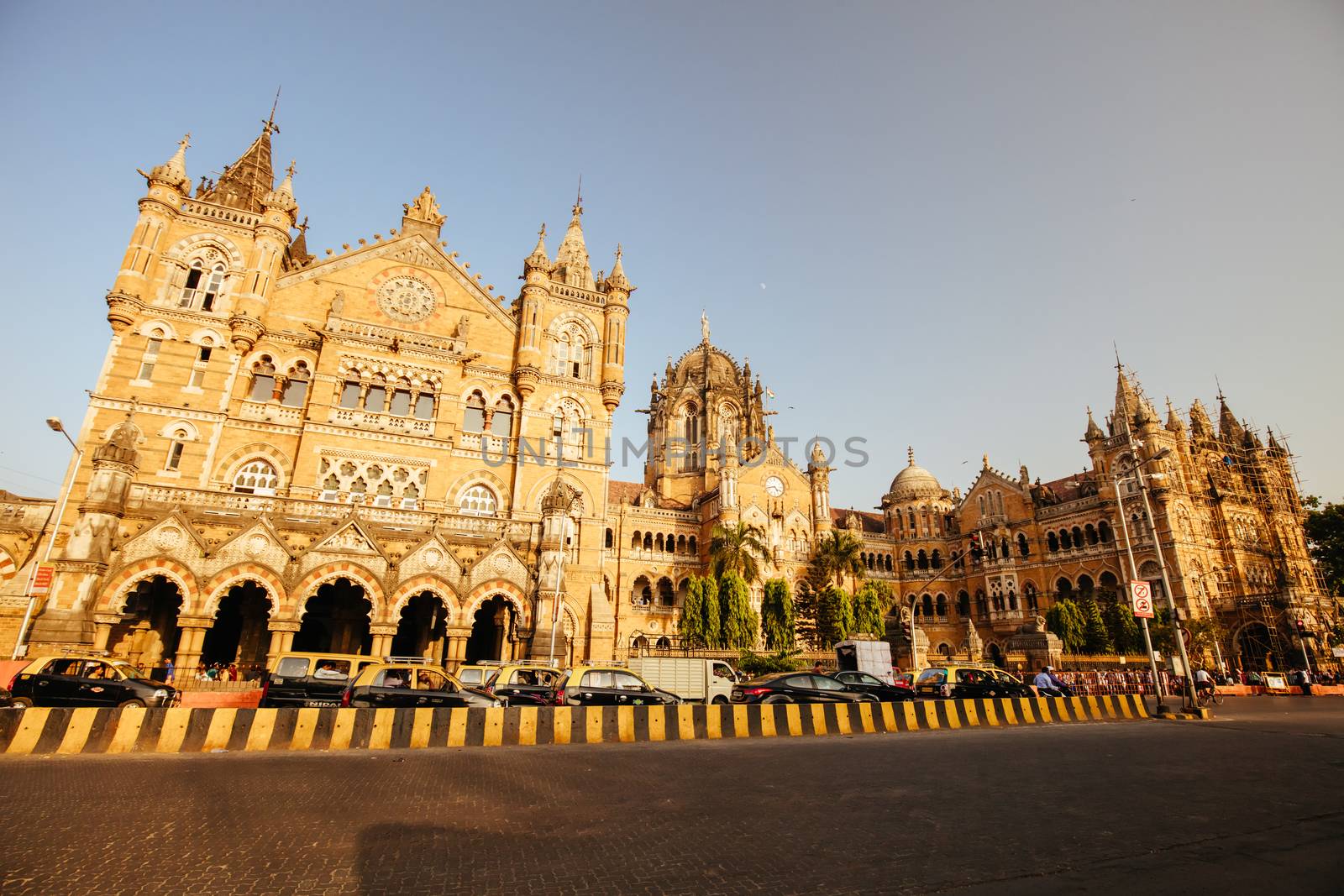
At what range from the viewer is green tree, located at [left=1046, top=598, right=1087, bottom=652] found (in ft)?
132

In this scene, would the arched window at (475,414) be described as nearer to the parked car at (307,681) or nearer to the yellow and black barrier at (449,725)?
the parked car at (307,681)

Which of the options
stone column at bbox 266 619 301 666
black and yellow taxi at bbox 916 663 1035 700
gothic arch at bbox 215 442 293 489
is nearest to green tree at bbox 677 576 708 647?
black and yellow taxi at bbox 916 663 1035 700

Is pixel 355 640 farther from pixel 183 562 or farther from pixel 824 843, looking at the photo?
pixel 824 843

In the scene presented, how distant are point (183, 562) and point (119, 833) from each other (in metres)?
18.9

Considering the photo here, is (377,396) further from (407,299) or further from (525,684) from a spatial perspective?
(525,684)

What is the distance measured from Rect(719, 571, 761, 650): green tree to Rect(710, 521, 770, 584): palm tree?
222 centimetres

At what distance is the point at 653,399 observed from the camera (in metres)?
64.2

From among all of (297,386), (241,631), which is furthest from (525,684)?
(297,386)

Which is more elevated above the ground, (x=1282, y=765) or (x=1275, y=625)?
(x=1275, y=625)

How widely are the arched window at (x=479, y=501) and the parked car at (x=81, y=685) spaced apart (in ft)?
52.3

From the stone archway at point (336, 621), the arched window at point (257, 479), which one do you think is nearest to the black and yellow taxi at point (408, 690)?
the stone archway at point (336, 621)

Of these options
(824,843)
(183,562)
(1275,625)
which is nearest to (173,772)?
(824,843)

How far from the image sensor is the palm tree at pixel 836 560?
4744 cm

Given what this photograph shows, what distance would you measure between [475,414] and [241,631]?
542 inches
